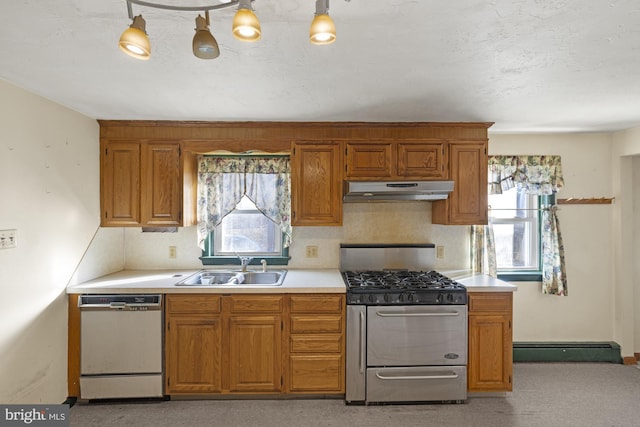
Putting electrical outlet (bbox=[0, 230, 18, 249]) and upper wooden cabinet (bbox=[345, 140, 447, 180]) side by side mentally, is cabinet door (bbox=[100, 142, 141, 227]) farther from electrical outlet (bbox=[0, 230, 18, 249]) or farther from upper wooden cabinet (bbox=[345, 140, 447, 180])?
upper wooden cabinet (bbox=[345, 140, 447, 180])

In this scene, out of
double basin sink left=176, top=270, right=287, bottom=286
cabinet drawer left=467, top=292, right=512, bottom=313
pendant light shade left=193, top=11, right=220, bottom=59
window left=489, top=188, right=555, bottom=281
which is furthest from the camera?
window left=489, top=188, right=555, bottom=281

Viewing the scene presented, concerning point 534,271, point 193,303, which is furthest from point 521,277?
point 193,303

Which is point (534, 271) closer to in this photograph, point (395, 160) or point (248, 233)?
point (395, 160)

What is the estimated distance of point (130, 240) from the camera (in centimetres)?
326

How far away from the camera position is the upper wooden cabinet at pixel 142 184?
288 centimetres

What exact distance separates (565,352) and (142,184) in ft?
14.7

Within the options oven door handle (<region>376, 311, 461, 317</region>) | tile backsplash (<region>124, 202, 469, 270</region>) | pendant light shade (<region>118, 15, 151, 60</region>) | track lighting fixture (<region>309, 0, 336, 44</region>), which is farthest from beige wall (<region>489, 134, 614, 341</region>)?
pendant light shade (<region>118, 15, 151, 60</region>)

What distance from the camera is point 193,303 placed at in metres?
2.57

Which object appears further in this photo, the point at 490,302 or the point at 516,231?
the point at 516,231

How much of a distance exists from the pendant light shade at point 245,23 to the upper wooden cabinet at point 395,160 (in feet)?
6.64

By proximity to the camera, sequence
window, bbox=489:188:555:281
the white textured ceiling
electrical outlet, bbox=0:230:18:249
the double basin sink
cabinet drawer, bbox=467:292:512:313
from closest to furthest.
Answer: the white textured ceiling → electrical outlet, bbox=0:230:18:249 → cabinet drawer, bbox=467:292:512:313 → the double basin sink → window, bbox=489:188:555:281

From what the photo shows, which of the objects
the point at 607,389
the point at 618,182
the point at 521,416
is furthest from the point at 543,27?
the point at 607,389

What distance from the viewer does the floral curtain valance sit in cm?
327

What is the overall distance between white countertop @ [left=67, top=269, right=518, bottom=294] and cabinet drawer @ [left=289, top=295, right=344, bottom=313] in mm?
59
